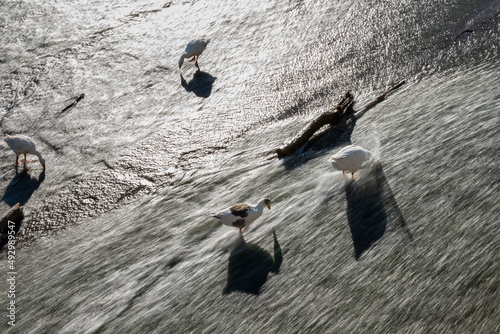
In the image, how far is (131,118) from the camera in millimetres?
9055

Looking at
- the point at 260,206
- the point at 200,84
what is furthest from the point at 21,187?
the point at 260,206

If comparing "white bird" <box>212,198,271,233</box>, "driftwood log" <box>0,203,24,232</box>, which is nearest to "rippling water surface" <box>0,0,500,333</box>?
"driftwood log" <box>0,203,24,232</box>

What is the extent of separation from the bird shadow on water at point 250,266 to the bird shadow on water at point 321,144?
4.41 feet

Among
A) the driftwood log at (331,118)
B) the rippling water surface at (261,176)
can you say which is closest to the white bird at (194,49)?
the rippling water surface at (261,176)

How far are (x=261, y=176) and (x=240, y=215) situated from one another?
125 cm

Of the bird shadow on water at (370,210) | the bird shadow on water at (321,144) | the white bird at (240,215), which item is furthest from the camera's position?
the bird shadow on water at (321,144)

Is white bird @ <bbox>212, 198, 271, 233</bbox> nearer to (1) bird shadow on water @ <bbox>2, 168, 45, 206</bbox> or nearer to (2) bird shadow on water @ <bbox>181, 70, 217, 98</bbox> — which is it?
(1) bird shadow on water @ <bbox>2, 168, 45, 206</bbox>

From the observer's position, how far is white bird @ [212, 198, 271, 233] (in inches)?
→ 235

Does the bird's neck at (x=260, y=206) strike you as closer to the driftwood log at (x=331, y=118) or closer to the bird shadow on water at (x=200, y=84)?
the driftwood log at (x=331, y=118)

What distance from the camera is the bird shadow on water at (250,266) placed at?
18.1 feet

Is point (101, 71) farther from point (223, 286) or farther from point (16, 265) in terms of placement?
point (223, 286)

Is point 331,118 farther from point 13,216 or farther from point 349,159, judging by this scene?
point 13,216

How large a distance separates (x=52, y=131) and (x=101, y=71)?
76.7 inches

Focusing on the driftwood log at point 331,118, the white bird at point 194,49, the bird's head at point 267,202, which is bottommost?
the bird's head at point 267,202
